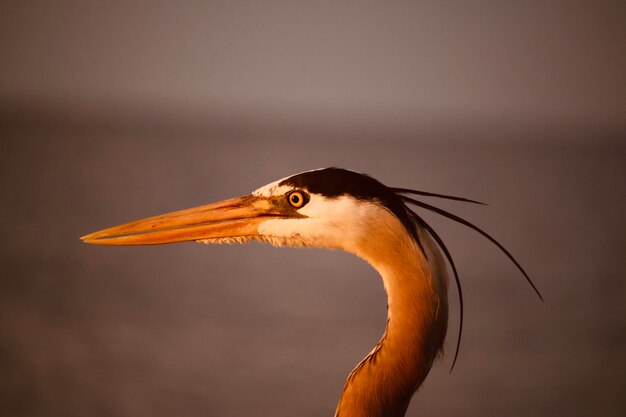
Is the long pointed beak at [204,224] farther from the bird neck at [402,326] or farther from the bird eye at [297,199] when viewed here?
the bird neck at [402,326]

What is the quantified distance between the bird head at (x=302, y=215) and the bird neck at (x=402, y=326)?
3cm

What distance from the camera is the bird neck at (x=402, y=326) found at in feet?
3.42

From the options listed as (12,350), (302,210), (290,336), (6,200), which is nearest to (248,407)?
(290,336)

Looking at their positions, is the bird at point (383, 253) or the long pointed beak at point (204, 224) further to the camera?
the long pointed beak at point (204, 224)

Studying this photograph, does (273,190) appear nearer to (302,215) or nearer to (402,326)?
(302,215)

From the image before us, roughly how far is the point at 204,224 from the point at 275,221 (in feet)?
0.48

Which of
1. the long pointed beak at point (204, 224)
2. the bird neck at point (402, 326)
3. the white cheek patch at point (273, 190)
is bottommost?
the bird neck at point (402, 326)

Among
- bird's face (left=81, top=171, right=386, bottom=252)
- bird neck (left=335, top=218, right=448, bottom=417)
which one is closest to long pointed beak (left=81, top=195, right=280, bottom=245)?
bird's face (left=81, top=171, right=386, bottom=252)

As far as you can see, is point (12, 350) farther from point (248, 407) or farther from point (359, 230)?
Result: point (359, 230)

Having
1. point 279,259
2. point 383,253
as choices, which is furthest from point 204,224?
point 279,259

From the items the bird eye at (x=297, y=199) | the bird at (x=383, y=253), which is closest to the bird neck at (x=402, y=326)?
the bird at (x=383, y=253)

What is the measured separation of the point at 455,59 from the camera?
306 centimetres

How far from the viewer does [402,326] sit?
1.05 m

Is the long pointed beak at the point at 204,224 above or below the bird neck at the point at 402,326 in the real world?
above
